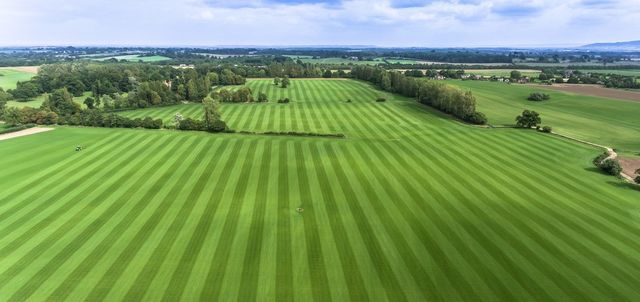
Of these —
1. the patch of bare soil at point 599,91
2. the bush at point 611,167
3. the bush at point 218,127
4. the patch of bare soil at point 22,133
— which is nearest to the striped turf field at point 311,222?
the bush at point 611,167

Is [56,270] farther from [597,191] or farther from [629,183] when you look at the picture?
[629,183]

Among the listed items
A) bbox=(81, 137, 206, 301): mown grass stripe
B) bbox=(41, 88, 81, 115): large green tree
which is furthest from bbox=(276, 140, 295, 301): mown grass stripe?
bbox=(41, 88, 81, 115): large green tree

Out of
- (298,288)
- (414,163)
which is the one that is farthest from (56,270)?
(414,163)

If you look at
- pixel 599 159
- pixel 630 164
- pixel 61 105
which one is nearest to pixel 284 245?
pixel 599 159

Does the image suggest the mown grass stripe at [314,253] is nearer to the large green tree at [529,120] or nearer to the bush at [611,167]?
the bush at [611,167]

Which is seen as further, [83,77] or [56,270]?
[83,77]

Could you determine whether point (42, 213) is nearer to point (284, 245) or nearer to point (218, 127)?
point (284, 245)

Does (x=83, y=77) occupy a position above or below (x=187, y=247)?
above
